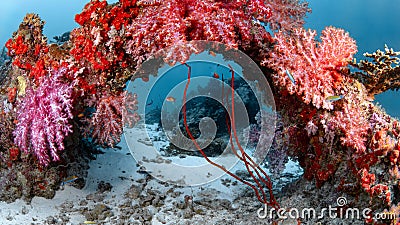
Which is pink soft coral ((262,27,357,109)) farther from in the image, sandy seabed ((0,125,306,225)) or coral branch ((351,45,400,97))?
sandy seabed ((0,125,306,225))

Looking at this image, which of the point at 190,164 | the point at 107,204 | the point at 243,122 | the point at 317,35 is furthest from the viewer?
the point at 243,122

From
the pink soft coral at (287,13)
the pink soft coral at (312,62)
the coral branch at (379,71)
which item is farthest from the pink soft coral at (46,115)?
the coral branch at (379,71)

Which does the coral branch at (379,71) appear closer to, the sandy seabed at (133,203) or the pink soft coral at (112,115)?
the sandy seabed at (133,203)

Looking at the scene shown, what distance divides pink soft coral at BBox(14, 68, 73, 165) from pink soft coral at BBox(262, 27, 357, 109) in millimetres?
2442

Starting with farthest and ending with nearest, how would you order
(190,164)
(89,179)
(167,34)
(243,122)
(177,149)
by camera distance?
(243,122)
(177,149)
(190,164)
(89,179)
(167,34)

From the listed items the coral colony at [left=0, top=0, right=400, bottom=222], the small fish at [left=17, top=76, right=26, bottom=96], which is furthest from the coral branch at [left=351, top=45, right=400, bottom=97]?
the small fish at [left=17, top=76, right=26, bottom=96]

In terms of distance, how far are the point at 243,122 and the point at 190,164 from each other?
281 cm

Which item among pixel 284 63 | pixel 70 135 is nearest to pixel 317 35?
pixel 284 63

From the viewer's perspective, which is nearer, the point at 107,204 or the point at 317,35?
the point at 317,35

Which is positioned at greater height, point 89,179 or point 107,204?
point 89,179

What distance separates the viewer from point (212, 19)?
2949 mm

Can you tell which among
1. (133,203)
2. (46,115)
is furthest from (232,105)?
(46,115)

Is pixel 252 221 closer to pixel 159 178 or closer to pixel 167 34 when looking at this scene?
pixel 159 178

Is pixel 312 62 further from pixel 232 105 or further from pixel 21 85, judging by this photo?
pixel 21 85
